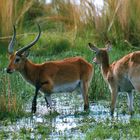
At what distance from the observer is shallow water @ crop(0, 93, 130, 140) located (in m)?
9.04

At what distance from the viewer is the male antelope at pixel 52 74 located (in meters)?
11.4

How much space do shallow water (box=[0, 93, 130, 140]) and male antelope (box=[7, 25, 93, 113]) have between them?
316 mm

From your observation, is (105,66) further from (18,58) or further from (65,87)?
(18,58)

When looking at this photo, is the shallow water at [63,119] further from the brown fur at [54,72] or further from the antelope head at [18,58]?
the antelope head at [18,58]

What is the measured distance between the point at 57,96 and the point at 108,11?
683 cm

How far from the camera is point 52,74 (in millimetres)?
11555

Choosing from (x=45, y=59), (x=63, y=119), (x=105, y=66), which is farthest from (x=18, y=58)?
(x=45, y=59)

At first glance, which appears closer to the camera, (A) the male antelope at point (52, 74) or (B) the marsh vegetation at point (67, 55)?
(B) the marsh vegetation at point (67, 55)

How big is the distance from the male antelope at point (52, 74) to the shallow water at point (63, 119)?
316 millimetres

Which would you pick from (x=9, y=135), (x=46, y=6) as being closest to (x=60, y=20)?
(x=46, y=6)

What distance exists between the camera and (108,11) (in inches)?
763

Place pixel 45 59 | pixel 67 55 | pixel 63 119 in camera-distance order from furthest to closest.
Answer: pixel 67 55, pixel 45 59, pixel 63 119

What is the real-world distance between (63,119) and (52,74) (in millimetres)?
1457

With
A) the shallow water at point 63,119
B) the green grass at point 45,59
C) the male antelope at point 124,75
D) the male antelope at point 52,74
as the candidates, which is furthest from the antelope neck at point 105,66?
the green grass at point 45,59
